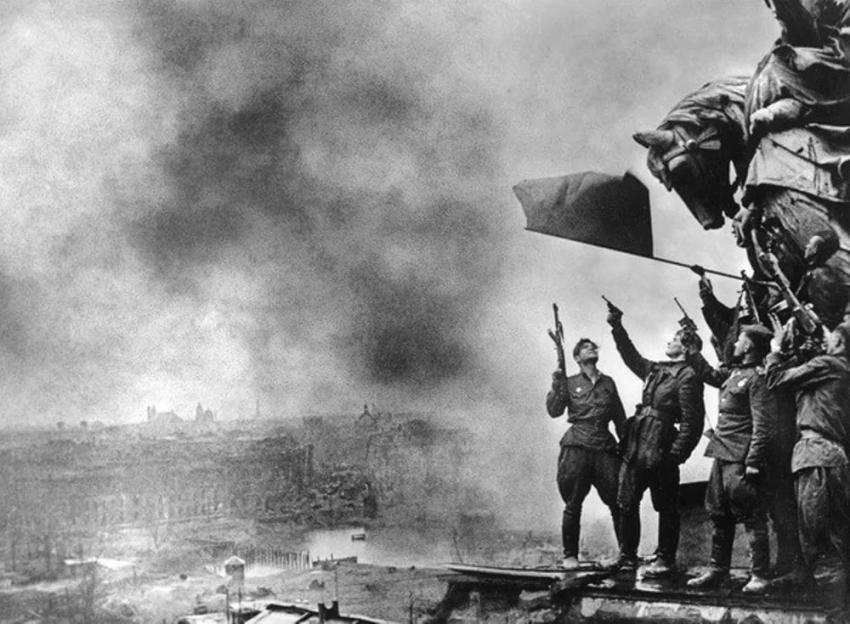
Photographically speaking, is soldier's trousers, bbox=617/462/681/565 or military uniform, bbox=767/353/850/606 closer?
military uniform, bbox=767/353/850/606

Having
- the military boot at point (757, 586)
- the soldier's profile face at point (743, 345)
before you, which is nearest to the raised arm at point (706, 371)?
the soldier's profile face at point (743, 345)

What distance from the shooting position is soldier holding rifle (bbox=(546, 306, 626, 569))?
711cm

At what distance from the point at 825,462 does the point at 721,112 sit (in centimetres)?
323

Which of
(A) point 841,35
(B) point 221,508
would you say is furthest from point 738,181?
(B) point 221,508

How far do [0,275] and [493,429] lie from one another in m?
8.87

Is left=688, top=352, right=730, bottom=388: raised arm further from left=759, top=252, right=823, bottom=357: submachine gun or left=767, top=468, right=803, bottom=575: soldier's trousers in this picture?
left=767, top=468, right=803, bottom=575: soldier's trousers

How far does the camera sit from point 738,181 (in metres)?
7.71

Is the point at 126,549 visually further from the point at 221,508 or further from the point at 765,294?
the point at 765,294

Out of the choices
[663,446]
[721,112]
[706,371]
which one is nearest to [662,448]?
[663,446]

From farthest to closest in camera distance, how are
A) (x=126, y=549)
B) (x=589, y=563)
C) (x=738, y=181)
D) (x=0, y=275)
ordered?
(x=126, y=549) → (x=0, y=275) → (x=738, y=181) → (x=589, y=563)

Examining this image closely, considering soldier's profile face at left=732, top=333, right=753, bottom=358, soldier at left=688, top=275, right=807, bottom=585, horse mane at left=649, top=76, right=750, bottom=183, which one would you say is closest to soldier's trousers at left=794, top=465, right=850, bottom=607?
soldier at left=688, top=275, right=807, bottom=585

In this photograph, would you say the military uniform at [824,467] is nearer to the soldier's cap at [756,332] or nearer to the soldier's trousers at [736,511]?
the soldier's trousers at [736,511]

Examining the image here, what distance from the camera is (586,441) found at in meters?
7.13

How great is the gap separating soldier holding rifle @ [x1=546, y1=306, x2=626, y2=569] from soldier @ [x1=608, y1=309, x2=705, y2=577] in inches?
11.3
